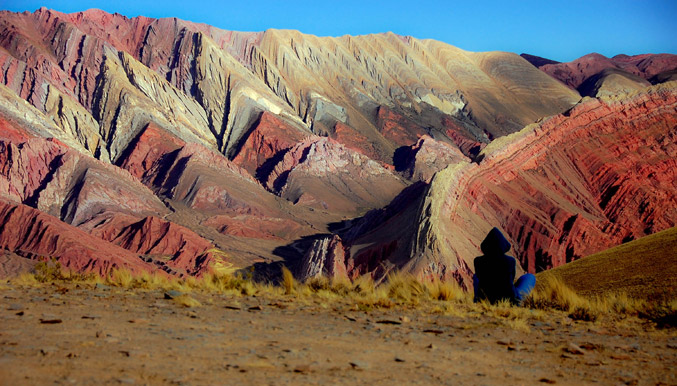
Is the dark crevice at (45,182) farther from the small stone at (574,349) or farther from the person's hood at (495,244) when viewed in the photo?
the small stone at (574,349)

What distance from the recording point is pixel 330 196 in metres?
120

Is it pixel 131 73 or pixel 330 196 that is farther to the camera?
pixel 131 73

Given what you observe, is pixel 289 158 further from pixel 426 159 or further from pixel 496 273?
pixel 496 273

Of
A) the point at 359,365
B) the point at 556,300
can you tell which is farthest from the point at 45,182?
the point at 359,365

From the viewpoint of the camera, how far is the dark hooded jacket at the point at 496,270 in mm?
10750

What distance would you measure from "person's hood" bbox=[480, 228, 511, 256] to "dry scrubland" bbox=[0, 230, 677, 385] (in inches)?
32.5

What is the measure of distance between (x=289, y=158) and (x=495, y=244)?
390ft

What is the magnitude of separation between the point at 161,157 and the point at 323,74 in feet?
226

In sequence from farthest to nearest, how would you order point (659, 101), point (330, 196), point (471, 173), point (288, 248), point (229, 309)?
1. point (330, 196)
2. point (288, 248)
3. point (659, 101)
4. point (471, 173)
5. point (229, 309)

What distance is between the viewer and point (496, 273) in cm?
1104

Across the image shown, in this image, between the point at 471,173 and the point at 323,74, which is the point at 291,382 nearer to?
the point at 471,173

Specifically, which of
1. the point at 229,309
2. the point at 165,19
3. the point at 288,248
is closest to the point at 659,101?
the point at 288,248

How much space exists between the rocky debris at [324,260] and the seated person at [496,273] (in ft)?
96.1

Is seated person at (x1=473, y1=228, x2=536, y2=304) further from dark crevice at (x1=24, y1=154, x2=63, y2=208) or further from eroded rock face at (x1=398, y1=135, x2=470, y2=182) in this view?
eroded rock face at (x1=398, y1=135, x2=470, y2=182)
